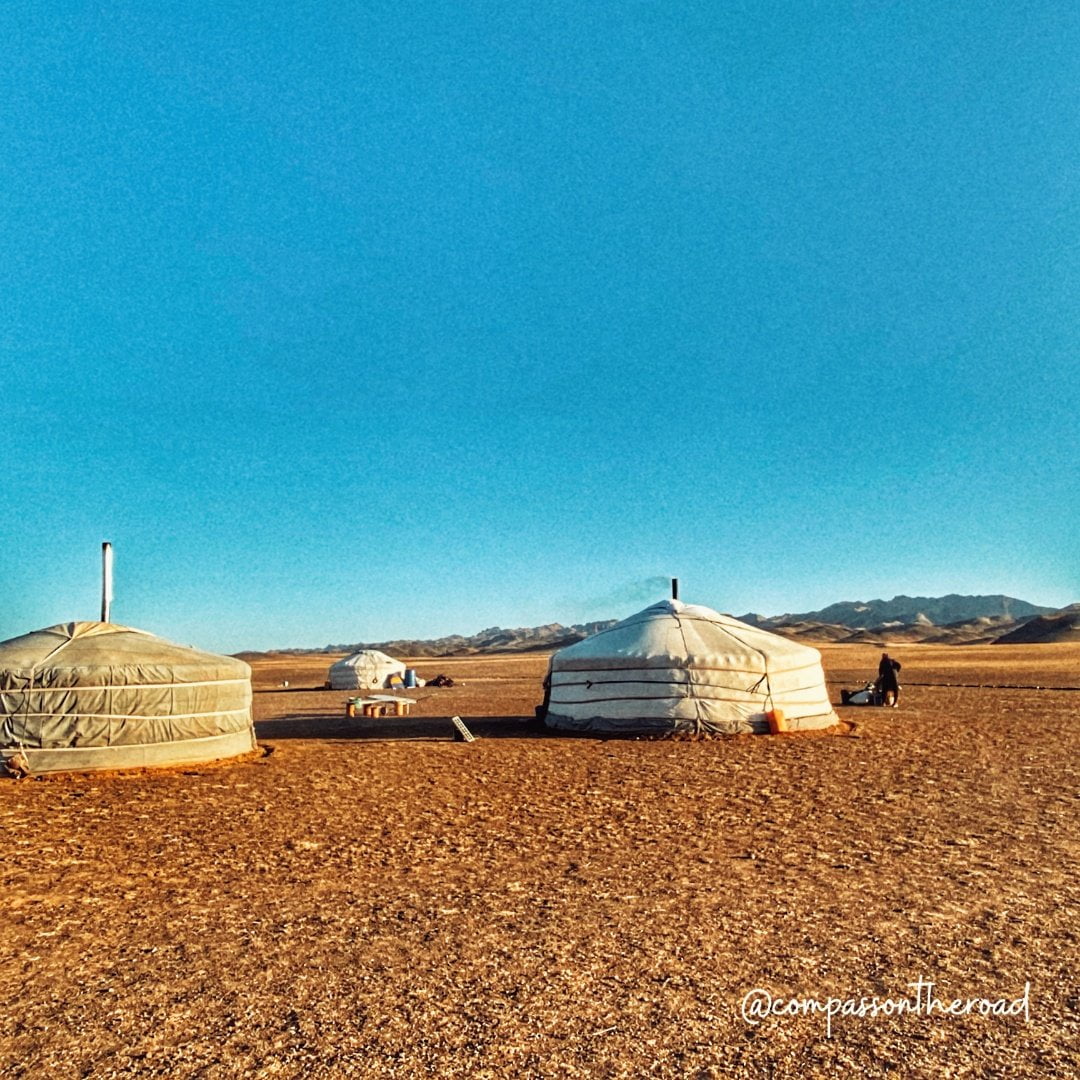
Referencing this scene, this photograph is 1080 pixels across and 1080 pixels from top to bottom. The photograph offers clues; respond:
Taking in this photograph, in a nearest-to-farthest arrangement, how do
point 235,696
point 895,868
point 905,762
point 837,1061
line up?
point 837,1061 < point 895,868 < point 905,762 < point 235,696

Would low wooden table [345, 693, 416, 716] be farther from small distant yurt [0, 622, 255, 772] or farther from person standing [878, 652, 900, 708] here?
person standing [878, 652, 900, 708]

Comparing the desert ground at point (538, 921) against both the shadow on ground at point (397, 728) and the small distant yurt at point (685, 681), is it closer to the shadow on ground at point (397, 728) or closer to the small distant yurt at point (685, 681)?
the small distant yurt at point (685, 681)

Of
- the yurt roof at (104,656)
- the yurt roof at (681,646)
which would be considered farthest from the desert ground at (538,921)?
the yurt roof at (681,646)

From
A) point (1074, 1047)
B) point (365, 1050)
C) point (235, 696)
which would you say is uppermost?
point (235, 696)

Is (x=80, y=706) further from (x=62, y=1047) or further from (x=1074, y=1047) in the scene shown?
(x=1074, y=1047)

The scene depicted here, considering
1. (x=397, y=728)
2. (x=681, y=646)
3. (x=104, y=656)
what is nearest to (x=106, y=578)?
(x=104, y=656)

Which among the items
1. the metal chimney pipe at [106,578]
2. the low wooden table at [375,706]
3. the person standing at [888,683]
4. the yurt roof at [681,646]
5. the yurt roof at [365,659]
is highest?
the metal chimney pipe at [106,578]

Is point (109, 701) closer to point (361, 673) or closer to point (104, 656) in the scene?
point (104, 656)

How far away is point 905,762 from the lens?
13.1 meters

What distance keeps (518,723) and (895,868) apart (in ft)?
45.8

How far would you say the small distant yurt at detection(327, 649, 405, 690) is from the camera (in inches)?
1422

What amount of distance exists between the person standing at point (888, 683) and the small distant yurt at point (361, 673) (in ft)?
66.2

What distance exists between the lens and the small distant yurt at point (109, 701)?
13.4 meters

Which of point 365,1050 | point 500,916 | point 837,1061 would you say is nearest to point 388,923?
point 500,916
